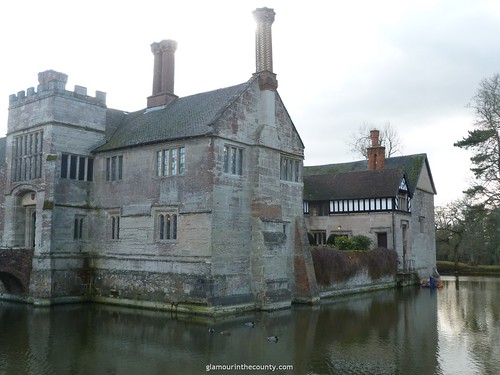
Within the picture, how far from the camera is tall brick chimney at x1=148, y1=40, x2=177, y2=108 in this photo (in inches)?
1107

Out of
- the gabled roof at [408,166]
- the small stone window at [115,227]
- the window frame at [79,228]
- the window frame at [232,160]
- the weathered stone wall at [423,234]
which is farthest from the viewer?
the gabled roof at [408,166]

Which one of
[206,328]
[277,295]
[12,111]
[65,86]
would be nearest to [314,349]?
[206,328]

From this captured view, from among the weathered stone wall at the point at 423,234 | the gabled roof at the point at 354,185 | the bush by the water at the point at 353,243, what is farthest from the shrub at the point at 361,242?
the weathered stone wall at the point at 423,234

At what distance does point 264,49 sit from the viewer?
24.4 m

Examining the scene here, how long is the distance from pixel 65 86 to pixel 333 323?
17588 mm

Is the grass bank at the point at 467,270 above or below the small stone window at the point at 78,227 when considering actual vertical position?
below

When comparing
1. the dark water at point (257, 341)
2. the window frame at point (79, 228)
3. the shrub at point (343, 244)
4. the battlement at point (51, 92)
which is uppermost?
the battlement at point (51, 92)

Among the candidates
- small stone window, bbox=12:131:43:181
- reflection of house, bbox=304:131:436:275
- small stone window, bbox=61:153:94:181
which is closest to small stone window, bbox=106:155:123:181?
small stone window, bbox=61:153:94:181

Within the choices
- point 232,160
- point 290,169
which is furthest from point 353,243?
point 232,160

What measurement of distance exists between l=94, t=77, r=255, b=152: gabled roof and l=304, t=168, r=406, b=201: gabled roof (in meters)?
15.4

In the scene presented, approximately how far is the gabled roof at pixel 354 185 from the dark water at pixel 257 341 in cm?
1263

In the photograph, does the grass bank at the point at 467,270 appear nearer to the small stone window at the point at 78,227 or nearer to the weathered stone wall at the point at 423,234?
the weathered stone wall at the point at 423,234

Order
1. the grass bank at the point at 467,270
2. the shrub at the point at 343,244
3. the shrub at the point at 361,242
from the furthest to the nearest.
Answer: the grass bank at the point at 467,270
the shrub at the point at 361,242
the shrub at the point at 343,244

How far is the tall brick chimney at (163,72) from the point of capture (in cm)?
2811
